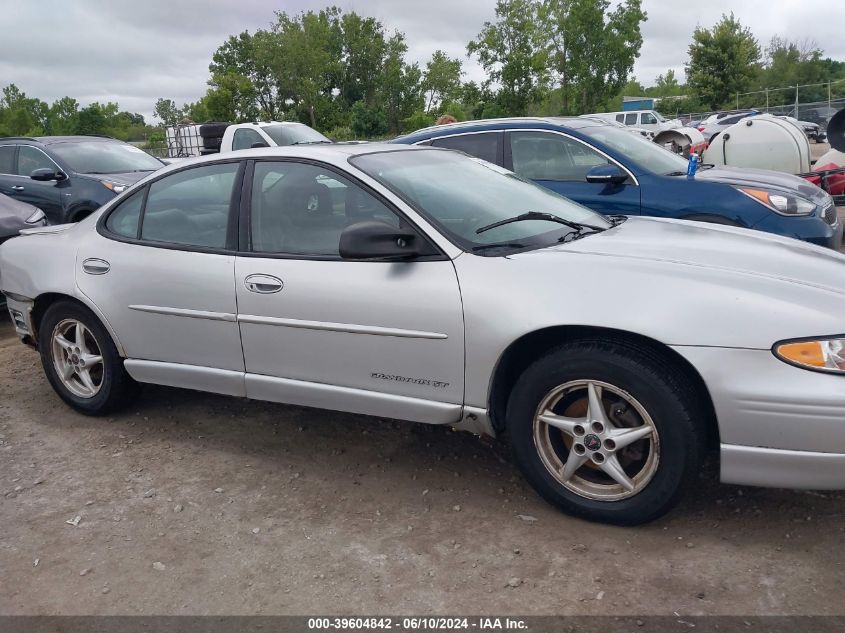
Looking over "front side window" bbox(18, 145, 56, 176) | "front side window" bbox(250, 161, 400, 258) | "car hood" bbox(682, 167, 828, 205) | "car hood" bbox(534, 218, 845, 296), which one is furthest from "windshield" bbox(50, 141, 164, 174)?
"car hood" bbox(534, 218, 845, 296)

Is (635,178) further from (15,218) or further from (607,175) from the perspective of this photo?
(15,218)

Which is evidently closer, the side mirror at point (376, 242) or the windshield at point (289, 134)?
the side mirror at point (376, 242)

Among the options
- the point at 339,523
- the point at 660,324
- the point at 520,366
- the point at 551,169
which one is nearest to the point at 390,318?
the point at 520,366

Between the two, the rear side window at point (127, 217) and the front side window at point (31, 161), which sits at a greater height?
the front side window at point (31, 161)

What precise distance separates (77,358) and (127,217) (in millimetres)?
899

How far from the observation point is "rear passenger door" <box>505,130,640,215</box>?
6.33 metres

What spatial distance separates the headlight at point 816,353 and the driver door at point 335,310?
1218 millimetres

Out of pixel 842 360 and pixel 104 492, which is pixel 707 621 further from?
pixel 104 492

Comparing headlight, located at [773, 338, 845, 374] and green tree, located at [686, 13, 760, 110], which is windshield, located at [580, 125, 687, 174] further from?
green tree, located at [686, 13, 760, 110]

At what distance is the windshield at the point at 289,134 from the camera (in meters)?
13.3

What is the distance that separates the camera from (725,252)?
11.1 ft

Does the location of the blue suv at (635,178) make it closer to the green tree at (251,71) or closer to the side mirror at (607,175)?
the side mirror at (607,175)

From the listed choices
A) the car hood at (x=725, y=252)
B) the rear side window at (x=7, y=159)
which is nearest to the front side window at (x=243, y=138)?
the rear side window at (x=7, y=159)

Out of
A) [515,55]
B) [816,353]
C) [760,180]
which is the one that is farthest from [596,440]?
[515,55]
